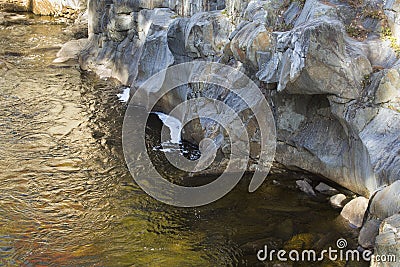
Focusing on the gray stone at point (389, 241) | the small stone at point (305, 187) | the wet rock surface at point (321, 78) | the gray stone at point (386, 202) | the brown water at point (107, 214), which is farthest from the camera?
the small stone at point (305, 187)

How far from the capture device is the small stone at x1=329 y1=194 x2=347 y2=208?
567 inches

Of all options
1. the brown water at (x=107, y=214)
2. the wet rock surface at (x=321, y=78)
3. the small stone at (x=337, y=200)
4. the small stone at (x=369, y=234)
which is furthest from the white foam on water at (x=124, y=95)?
the small stone at (x=369, y=234)

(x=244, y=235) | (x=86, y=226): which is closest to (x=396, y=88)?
(x=244, y=235)

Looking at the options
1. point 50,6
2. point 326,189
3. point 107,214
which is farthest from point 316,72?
point 50,6

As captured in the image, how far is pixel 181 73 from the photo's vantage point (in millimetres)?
21047

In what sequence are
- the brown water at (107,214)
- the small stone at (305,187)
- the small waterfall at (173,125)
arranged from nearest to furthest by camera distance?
the brown water at (107,214)
the small stone at (305,187)
the small waterfall at (173,125)

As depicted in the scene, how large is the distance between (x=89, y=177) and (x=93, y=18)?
16.4 meters

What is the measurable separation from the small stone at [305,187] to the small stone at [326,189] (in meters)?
0.23

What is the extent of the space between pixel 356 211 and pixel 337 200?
0.97 meters

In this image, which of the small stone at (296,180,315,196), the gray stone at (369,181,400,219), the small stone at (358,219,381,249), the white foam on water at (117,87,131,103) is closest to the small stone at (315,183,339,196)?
the small stone at (296,180,315,196)

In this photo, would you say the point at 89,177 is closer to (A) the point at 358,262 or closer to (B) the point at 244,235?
(B) the point at 244,235

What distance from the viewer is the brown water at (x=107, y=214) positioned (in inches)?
489

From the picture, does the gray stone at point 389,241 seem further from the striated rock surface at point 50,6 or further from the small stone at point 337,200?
the striated rock surface at point 50,6

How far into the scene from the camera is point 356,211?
13.6 m
